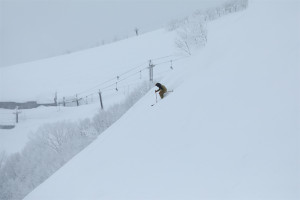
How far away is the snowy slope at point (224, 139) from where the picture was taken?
4875 millimetres

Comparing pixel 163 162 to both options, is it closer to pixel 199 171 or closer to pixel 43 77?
pixel 199 171

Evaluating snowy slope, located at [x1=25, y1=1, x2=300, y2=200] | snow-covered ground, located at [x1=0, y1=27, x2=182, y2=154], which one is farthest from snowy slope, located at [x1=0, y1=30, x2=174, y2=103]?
snowy slope, located at [x1=25, y1=1, x2=300, y2=200]

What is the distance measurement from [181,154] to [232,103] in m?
1.95

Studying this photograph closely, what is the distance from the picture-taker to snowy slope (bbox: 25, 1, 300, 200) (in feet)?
16.0

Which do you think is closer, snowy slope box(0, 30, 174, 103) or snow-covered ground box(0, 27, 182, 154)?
snow-covered ground box(0, 27, 182, 154)

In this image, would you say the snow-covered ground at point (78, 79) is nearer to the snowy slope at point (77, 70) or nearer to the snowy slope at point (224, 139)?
the snowy slope at point (77, 70)

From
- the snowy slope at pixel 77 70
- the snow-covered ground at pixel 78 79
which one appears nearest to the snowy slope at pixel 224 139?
the snow-covered ground at pixel 78 79

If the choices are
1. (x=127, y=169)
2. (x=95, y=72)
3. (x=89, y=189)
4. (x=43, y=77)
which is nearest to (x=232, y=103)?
(x=127, y=169)

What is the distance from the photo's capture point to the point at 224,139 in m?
6.18

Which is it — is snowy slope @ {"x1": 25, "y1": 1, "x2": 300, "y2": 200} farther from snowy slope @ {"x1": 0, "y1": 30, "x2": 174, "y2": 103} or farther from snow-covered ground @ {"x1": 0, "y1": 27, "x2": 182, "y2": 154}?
snowy slope @ {"x1": 0, "y1": 30, "x2": 174, "y2": 103}

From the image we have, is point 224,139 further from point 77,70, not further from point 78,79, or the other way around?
point 77,70

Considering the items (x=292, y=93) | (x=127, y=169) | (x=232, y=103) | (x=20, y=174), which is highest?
(x=292, y=93)

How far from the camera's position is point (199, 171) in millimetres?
5711

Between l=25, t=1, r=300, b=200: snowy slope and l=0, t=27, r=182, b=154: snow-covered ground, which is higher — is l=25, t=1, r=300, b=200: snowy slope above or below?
above
